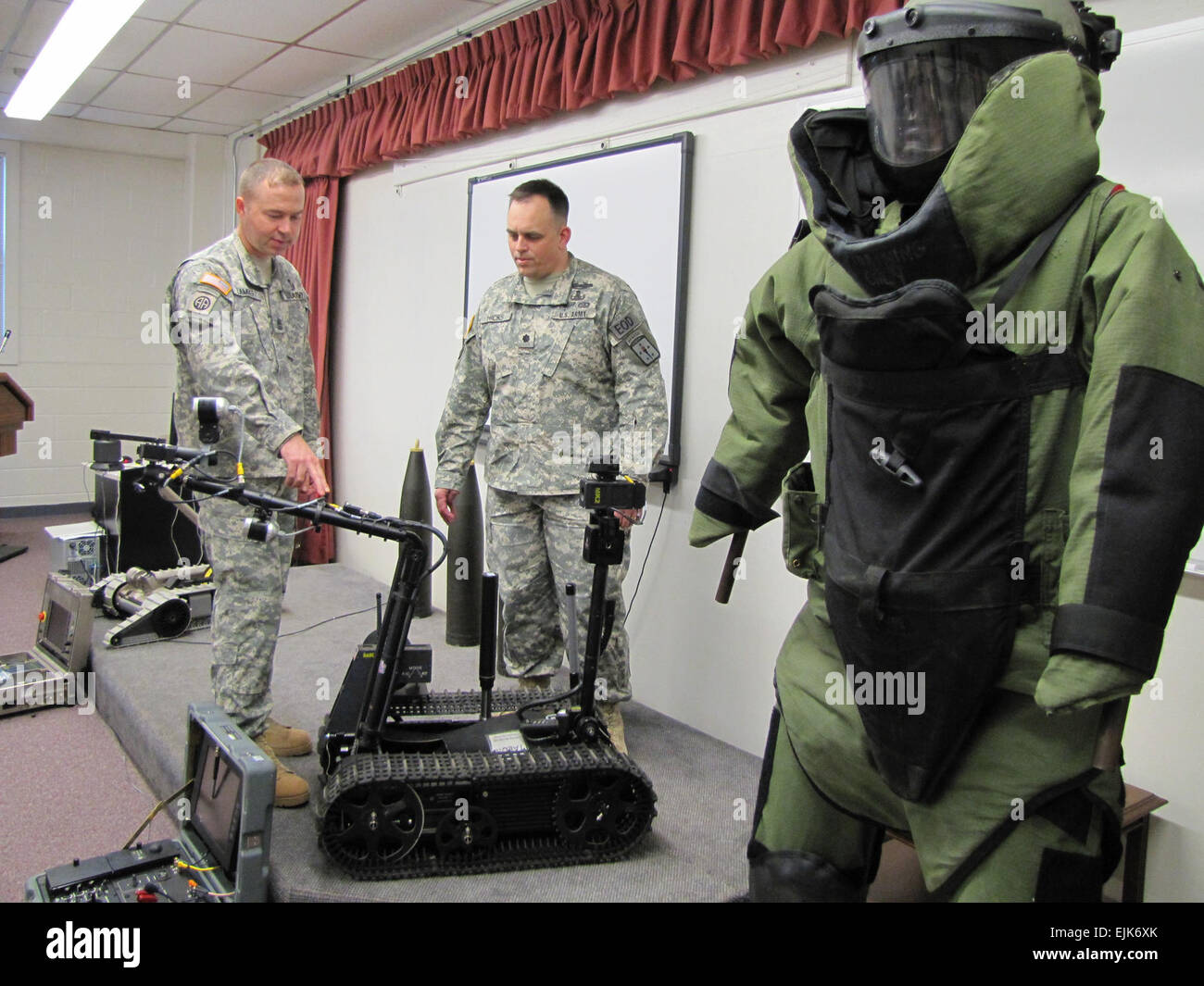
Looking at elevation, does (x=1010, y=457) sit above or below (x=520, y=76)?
below

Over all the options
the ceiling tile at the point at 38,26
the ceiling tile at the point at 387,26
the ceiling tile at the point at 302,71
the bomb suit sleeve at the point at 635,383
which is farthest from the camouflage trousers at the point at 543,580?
the ceiling tile at the point at 38,26

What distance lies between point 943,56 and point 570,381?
5.39 feet

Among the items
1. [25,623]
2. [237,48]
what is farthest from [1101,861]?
[237,48]

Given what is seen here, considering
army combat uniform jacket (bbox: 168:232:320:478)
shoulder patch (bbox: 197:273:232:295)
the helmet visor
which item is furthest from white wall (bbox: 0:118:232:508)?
the helmet visor

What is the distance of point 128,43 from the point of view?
4.90 meters

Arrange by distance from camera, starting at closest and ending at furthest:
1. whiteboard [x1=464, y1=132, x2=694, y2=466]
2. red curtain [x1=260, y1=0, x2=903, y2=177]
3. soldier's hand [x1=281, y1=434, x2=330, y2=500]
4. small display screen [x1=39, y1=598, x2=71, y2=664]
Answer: soldier's hand [x1=281, y1=434, x2=330, y2=500] < red curtain [x1=260, y1=0, x2=903, y2=177] < whiteboard [x1=464, y1=132, x2=694, y2=466] < small display screen [x1=39, y1=598, x2=71, y2=664]

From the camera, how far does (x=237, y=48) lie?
193 inches

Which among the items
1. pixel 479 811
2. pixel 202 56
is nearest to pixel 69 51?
pixel 202 56

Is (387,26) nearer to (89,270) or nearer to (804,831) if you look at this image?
(89,270)

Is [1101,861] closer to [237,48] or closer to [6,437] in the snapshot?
[237,48]

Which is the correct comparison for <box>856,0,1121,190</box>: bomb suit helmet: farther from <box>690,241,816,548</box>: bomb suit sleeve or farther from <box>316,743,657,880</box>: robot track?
<box>316,743,657,880</box>: robot track

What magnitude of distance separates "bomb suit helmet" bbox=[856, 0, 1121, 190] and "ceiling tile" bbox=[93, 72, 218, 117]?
5.37 m

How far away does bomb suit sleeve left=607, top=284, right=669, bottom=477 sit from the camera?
9.09ft
